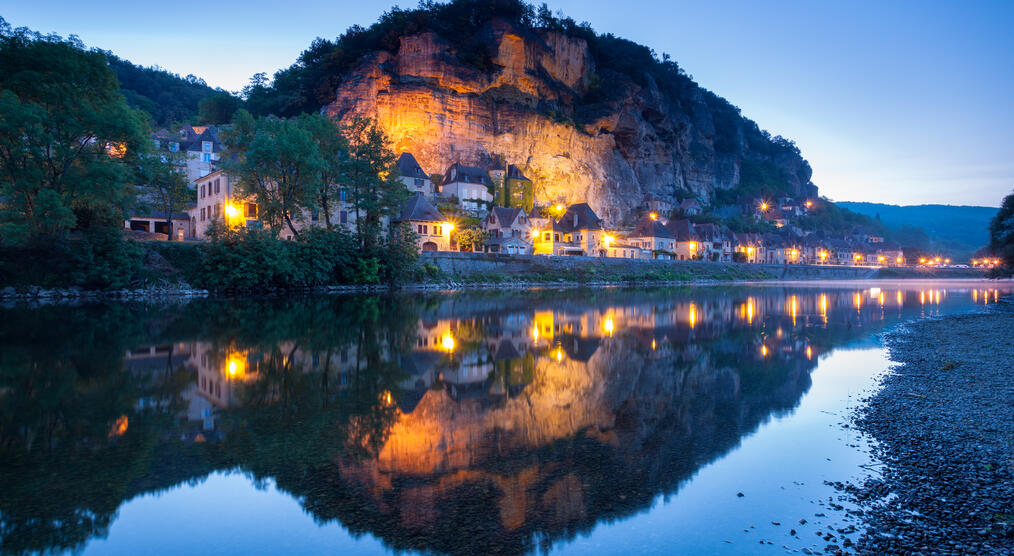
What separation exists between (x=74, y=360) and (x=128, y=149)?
90.7 feet

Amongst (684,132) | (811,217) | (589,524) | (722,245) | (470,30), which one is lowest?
(589,524)

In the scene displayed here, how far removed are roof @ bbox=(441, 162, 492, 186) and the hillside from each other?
2.77 m

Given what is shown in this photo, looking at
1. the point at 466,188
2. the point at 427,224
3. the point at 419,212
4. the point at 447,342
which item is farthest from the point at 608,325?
the point at 466,188

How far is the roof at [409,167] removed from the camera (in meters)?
70.2

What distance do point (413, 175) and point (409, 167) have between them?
1.20 metres

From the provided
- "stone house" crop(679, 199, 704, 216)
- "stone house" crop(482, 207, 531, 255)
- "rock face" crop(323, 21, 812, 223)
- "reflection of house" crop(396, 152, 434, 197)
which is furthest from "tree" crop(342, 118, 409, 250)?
"stone house" crop(679, 199, 704, 216)

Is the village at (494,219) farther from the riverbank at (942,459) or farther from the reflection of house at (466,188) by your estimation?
the riverbank at (942,459)

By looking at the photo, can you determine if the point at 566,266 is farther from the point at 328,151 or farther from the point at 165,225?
the point at 165,225

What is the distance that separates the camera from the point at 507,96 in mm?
82812

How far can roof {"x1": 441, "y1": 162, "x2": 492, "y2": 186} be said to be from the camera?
74.8m

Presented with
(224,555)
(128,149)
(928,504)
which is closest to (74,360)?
(224,555)

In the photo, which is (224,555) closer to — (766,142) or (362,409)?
(362,409)

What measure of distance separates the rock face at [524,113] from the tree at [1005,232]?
169ft

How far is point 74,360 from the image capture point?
1418cm
